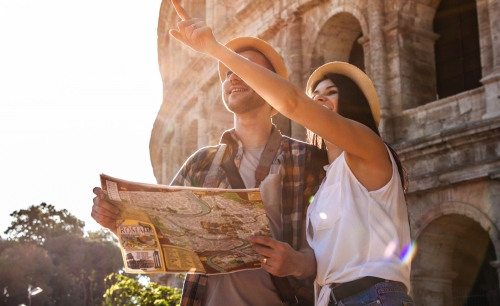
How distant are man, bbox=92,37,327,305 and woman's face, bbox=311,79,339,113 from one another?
0.29 m

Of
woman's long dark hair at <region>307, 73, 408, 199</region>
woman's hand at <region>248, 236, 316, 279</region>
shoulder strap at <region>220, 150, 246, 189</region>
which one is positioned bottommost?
woman's hand at <region>248, 236, 316, 279</region>

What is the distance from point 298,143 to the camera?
11.3 ft

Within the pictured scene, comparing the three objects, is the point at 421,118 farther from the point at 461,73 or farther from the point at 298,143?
the point at 298,143

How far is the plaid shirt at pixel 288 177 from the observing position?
3.17 m

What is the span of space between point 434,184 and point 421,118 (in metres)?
1.34

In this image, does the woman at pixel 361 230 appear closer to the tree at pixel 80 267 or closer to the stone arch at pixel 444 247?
the stone arch at pixel 444 247

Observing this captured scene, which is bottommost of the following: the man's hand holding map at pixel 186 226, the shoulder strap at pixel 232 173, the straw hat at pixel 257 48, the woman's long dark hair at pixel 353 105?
the man's hand holding map at pixel 186 226

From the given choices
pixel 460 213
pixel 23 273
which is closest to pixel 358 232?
pixel 460 213

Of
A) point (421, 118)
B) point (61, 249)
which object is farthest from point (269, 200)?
point (61, 249)

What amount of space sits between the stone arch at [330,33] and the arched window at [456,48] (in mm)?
1740

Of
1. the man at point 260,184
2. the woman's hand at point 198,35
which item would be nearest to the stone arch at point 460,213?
the man at point 260,184

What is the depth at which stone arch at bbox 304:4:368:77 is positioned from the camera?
48.8 ft

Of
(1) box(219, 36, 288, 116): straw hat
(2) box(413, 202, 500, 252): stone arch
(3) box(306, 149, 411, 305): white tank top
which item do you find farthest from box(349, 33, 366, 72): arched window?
(3) box(306, 149, 411, 305): white tank top

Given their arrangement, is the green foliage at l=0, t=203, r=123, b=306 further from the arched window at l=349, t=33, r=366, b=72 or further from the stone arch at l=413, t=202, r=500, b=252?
the stone arch at l=413, t=202, r=500, b=252
